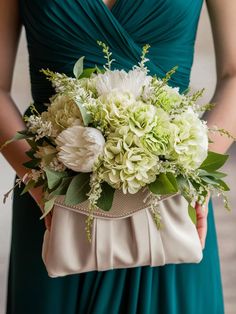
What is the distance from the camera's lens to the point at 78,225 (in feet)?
3.43

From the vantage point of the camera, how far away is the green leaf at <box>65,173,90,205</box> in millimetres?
947

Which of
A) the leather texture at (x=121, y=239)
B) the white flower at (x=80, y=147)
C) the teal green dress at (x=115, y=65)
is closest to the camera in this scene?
the white flower at (x=80, y=147)

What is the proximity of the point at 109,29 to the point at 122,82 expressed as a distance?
259 mm

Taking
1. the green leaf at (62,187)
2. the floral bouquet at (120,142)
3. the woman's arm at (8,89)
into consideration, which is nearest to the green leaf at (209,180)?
the floral bouquet at (120,142)

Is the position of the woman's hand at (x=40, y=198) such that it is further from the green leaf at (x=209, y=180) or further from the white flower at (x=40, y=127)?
the green leaf at (x=209, y=180)

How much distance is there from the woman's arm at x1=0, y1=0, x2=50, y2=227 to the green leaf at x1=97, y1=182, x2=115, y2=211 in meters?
0.22

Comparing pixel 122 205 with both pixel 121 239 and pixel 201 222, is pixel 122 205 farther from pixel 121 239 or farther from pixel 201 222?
pixel 201 222

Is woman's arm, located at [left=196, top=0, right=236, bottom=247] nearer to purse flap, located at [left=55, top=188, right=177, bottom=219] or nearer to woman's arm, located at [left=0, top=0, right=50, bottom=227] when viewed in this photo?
purse flap, located at [left=55, top=188, right=177, bottom=219]

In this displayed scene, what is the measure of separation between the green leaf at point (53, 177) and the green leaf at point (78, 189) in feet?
0.07

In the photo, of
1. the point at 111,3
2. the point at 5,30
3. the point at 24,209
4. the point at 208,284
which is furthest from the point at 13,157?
the point at 208,284

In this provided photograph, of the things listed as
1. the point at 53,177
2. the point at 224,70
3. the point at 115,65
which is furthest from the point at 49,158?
the point at 224,70

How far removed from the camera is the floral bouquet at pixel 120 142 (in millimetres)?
922

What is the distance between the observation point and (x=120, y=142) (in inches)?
36.1

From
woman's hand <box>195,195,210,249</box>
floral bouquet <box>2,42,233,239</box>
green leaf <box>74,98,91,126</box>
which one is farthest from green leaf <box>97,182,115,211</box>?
woman's hand <box>195,195,210,249</box>
